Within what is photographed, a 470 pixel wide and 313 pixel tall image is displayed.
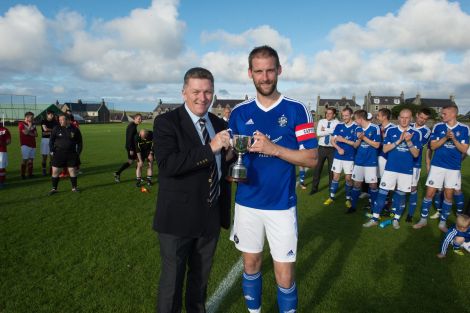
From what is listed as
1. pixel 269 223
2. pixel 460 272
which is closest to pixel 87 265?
pixel 269 223

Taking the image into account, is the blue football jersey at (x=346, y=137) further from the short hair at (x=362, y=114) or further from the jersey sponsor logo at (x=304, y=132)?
the jersey sponsor logo at (x=304, y=132)

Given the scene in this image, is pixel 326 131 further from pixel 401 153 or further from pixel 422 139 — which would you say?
pixel 401 153

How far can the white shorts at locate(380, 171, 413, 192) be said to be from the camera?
618cm

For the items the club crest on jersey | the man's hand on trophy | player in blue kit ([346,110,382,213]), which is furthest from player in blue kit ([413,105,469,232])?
the man's hand on trophy

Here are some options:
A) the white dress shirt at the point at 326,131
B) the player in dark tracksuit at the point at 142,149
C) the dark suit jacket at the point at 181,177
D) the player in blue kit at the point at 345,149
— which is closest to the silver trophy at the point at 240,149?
the dark suit jacket at the point at 181,177

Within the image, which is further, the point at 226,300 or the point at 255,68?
the point at 226,300

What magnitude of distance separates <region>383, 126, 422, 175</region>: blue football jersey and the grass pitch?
125cm

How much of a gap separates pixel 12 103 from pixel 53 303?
62015mm

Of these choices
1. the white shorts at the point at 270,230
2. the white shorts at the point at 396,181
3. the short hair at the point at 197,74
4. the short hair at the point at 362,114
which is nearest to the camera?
the short hair at the point at 197,74

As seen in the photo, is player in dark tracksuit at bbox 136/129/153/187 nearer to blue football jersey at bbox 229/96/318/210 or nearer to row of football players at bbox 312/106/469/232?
row of football players at bbox 312/106/469/232

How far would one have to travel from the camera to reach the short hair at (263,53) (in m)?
2.53

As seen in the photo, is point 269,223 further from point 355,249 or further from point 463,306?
point 355,249

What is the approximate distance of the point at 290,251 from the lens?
274 centimetres

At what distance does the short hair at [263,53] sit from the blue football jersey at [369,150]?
5.32 meters
